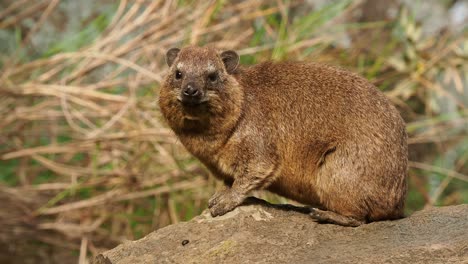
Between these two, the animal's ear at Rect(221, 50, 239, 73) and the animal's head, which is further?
the animal's ear at Rect(221, 50, 239, 73)

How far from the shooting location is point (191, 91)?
16.6 feet

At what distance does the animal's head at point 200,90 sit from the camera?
5.21 meters

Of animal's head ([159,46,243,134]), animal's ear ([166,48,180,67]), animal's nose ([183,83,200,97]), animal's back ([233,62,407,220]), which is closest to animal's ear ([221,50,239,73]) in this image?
animal's head ([159,46,243,134])

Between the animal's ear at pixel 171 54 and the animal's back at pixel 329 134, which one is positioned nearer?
the animal's back at pixel 329 134

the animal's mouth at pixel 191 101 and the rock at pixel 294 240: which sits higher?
the animal's mouth at pixel 191 101

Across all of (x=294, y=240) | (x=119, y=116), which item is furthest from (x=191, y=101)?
(x=119, y=116)

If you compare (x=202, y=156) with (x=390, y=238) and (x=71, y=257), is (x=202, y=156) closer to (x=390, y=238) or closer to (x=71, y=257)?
(x=390, y=238)

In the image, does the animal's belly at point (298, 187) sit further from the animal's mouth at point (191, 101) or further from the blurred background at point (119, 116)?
the blurred background at point (119, 116)

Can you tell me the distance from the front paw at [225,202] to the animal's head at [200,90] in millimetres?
510

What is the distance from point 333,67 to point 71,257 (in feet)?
15.8

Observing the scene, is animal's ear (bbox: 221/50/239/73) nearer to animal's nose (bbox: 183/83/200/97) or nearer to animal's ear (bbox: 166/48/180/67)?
animal's ear (bbox: 166/48/180/67)

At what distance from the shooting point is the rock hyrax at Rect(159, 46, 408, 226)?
16.6 ft

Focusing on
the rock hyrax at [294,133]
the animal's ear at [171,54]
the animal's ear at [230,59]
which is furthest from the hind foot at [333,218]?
the animal's ear at [171,54]

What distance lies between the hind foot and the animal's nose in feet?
3.64
